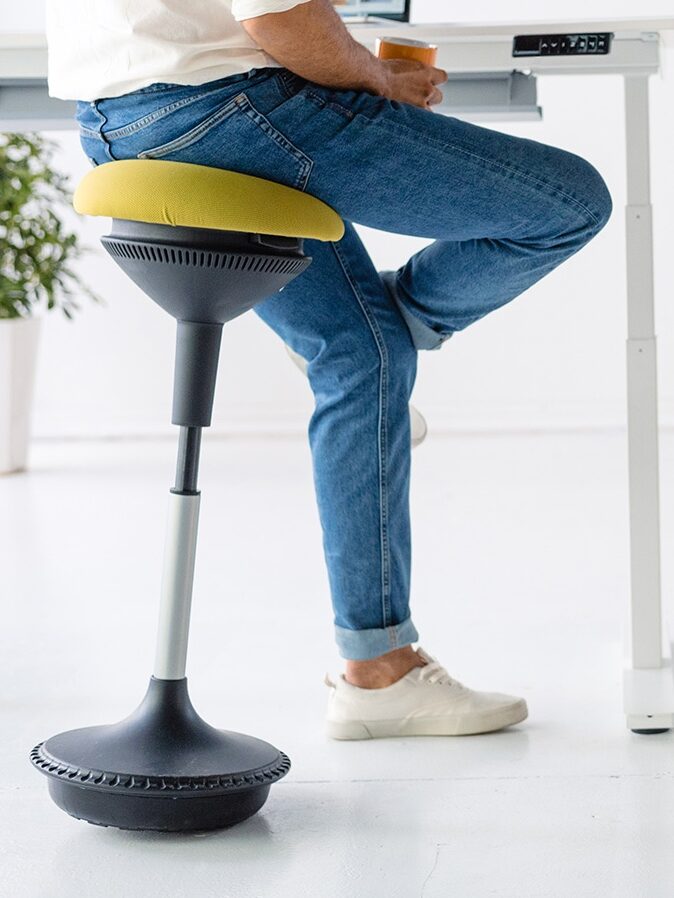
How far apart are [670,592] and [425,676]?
837 millimetres

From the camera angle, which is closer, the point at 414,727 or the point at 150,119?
the point at 150,119

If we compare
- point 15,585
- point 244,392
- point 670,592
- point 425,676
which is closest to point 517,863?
point 425,676

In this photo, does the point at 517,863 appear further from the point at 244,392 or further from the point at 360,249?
the point at 244,392

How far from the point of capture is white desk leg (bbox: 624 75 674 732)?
165 cm

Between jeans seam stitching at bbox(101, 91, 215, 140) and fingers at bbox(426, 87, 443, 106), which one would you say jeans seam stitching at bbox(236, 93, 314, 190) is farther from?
fingers at bbox(426, 87, 443, 106)

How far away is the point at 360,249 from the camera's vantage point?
4.91 ft

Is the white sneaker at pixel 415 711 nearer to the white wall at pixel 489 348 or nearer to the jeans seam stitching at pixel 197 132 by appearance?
the jeans seam stitching at pixel 197 132

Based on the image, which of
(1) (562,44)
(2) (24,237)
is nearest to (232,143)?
(1) (562,44)

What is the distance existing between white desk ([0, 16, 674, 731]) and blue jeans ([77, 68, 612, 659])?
255mm

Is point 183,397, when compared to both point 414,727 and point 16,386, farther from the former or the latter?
point 16,386

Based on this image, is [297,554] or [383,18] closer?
[383,18]

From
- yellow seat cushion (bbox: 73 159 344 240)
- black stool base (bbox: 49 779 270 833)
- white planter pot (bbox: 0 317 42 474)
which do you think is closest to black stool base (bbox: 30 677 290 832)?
black stool base (bbox: 49 779 270 833)

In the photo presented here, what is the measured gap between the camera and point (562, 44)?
1.59 m

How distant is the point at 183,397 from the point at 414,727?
52 centimetres
